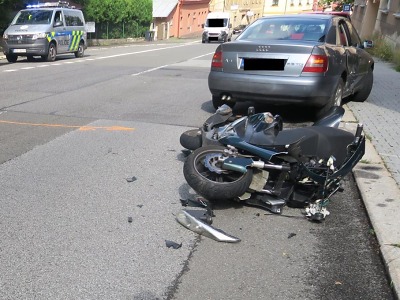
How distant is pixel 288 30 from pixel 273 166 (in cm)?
397

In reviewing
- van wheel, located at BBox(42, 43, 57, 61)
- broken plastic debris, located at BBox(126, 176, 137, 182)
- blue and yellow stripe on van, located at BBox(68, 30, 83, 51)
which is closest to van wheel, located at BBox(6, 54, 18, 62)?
van wheel, located at BBox(42, 43, 57, 61)

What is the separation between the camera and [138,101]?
966 centimetres

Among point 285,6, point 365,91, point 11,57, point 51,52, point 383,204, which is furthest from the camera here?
point 285,6

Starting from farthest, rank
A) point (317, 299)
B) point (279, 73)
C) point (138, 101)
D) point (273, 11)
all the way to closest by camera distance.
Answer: point (273, 11), point (138, 101), point (279, 73), point (317, 299)

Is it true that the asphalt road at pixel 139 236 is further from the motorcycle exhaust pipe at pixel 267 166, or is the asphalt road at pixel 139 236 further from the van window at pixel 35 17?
the van window at pixel 35 17

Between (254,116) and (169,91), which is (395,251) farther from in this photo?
(169,91)

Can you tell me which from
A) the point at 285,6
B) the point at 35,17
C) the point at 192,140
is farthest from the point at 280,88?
the point at 285,6

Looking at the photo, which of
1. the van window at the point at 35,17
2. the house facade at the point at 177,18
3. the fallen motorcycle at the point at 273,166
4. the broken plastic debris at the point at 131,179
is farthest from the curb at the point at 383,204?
the house facade at the point at 177,18

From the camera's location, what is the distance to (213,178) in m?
4.17

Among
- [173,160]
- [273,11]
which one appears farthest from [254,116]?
[273,11]

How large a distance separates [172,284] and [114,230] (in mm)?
917

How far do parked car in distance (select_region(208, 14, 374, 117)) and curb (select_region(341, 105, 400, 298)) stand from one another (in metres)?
1.33

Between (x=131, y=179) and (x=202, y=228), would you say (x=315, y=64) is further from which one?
(x=202, y=228)

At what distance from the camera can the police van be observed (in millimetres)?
18156
